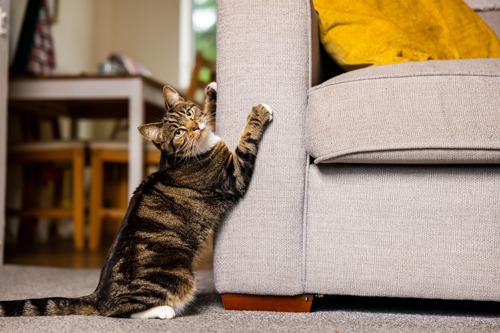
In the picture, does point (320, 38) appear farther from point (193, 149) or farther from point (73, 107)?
point (73, 107)

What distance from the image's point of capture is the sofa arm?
142 centimetres

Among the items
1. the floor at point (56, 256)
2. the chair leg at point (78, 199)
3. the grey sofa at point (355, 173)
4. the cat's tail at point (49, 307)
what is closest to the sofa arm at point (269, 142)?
Answer: the grey sofa at point (355, 173)

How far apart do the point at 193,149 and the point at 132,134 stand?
1570 mm

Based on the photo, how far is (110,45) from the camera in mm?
5660

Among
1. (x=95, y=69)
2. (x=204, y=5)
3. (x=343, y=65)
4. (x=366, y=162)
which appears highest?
(x=204, y=5)

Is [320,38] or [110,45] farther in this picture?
[110,45]

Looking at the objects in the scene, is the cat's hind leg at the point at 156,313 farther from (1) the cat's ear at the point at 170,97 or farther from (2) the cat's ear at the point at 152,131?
(1) the cat's ear at the point at 170,97

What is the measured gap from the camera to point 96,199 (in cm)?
341

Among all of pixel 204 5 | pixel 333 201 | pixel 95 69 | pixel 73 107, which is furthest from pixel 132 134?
pixel 204 5

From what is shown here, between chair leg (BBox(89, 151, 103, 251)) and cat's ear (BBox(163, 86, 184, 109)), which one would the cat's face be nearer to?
cat's ear (BBox(163, 86, 184, 109))

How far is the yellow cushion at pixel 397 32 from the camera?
5.38ft

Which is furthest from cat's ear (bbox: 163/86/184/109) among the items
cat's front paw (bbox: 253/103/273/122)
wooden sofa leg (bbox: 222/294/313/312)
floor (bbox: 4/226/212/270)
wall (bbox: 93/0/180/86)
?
wall (bbox: 93/0/180/86)

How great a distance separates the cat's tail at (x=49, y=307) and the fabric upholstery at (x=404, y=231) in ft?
1.69

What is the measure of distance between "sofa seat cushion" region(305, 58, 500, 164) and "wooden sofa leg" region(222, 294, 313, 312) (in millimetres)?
348
